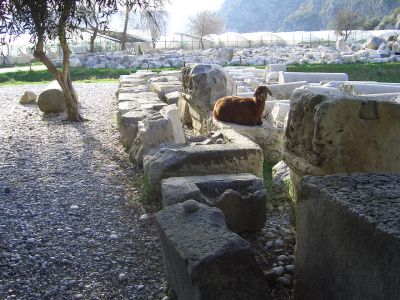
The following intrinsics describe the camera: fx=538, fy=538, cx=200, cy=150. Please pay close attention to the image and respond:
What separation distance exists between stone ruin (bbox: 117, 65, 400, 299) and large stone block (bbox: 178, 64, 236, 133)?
287cm

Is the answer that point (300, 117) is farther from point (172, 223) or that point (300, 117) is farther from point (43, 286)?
point (43, 286)

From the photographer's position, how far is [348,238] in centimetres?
258

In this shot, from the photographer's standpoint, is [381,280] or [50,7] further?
[50,7]

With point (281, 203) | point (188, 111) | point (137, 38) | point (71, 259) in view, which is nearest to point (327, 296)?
point (71, 259)

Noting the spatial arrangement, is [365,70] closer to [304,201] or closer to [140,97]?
[140,97]

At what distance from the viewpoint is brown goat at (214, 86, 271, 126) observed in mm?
8281

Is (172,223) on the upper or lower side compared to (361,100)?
lower

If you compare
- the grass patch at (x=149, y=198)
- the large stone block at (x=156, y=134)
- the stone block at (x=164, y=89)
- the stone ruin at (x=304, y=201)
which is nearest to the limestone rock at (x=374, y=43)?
the stone block at (x=164, y=89)

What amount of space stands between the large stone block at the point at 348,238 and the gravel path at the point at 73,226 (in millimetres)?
1282

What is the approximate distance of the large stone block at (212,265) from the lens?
9.73 ft

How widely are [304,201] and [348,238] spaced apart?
539 mm

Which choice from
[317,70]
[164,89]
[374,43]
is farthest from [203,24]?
[164,89]

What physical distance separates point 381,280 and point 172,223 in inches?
64.8

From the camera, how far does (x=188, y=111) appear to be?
10.7 m
